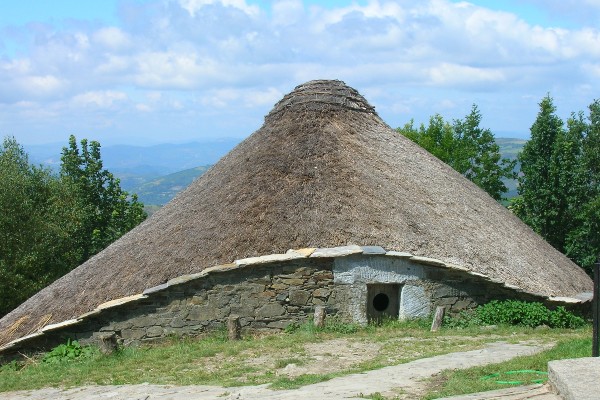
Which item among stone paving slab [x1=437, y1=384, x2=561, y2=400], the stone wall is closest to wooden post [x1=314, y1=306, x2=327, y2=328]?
the stone wall

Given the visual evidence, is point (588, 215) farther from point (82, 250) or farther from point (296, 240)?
point (82, 250)

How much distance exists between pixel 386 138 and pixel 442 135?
71.7ft

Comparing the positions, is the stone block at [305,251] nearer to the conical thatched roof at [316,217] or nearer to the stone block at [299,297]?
the conical thatched roof at [316,217]

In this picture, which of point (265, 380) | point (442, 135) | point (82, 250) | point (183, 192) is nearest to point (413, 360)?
point (265, 380)

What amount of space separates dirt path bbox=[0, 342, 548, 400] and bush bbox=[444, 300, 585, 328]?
284 centimetres

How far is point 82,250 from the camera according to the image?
31219 millimetres

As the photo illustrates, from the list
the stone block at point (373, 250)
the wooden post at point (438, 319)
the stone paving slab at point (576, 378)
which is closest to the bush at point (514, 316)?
the wooden post at point (438, 319)

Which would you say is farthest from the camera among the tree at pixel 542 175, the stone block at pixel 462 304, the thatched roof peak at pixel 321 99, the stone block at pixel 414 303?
the tree at pixel 542 175

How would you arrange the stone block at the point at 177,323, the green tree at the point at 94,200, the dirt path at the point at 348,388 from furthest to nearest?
the green tree at the point at 94,200 → the stone block at the point at 177,323 → the dirt path at the point at 348,388

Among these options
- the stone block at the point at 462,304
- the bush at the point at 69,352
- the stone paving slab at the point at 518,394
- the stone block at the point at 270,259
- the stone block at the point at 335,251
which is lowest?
the bush at the point at 69,352

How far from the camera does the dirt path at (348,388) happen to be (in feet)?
27.6

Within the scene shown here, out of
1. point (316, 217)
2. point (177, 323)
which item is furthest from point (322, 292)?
point (177, 323)

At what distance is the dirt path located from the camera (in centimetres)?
842

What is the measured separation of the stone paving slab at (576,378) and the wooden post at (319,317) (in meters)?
7.83
